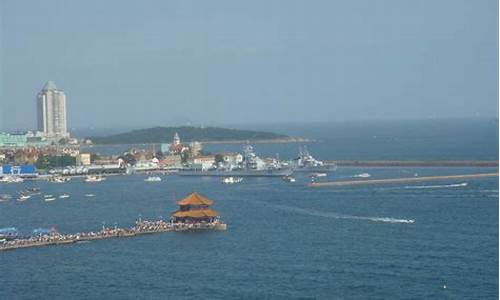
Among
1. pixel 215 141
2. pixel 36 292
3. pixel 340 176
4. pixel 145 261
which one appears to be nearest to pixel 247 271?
pixel 145 261

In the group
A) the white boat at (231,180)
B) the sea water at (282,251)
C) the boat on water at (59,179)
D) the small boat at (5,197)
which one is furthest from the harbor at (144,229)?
the boat on water at (59,179)

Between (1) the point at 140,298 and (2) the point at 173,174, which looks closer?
(1) the point at 140,298

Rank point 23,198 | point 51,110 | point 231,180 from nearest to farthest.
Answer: point 23,198 < point 231,180 < point 51,110

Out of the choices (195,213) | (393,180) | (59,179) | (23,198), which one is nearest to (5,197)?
(23,198)

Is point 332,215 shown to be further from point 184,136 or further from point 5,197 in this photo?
point 184,136

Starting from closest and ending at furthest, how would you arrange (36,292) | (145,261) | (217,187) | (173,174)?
(36,292) → (145,261) → (217,187) → (173,174)

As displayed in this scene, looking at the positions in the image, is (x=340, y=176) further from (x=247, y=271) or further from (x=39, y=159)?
(x=247, y=271)
